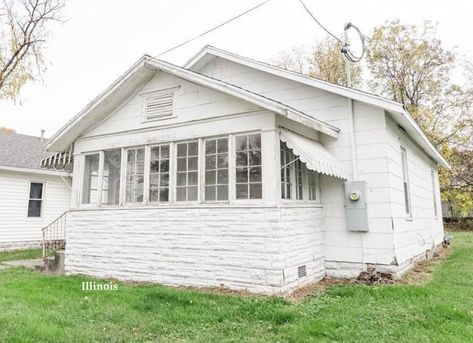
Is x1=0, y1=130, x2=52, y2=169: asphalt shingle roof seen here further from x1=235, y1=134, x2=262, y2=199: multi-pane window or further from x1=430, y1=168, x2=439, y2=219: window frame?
x1=430, y1=168, x2=439, y2=219: window frame

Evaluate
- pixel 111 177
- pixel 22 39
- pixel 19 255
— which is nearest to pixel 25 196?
pixel 19 255

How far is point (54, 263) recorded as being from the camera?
31.1 ft

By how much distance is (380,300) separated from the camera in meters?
5.67

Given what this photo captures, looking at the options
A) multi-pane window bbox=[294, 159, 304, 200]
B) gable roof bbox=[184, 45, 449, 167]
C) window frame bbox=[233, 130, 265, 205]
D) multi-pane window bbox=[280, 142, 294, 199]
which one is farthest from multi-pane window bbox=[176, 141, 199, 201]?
gable roof bbox=[184, 45, 449, 167]

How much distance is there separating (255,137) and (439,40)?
2498cm

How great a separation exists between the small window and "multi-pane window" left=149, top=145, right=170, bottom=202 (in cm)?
1035

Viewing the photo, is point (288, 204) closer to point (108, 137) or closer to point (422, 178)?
point (108, 137)

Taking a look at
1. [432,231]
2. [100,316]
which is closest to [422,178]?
[432,231]

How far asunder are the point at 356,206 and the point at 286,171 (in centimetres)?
177

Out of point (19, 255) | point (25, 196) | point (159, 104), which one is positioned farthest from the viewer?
point (25, 196)

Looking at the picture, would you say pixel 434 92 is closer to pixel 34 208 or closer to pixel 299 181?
pixel 299 181

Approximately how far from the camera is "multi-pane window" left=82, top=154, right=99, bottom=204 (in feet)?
28.7

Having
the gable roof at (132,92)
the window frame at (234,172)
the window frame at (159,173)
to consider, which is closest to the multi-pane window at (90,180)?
the gable roof at (132,92)

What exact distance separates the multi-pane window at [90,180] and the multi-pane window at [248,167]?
3.96 meters
